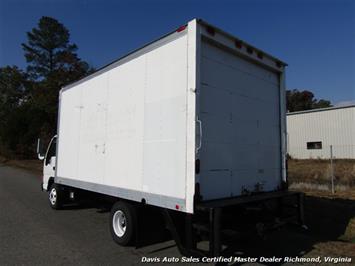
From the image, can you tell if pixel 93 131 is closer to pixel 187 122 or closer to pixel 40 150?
pixel 187 122

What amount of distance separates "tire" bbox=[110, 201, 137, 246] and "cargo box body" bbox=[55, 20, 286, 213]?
0.22 meters

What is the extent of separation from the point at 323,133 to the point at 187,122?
3031 centimetres

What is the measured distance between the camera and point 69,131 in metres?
8.34

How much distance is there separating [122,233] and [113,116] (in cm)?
221

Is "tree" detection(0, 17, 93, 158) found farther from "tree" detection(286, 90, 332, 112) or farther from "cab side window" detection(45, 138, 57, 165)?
"tree" detection(286, 90, 332, 112)

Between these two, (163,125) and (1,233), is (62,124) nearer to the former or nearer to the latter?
(1,233)

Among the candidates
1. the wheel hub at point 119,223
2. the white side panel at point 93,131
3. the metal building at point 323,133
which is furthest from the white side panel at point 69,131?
the metal building at point 323,133

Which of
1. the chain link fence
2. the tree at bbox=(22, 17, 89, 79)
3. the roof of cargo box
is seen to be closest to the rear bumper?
the roof of cargo box

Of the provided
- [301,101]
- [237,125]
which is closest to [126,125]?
[237,125]

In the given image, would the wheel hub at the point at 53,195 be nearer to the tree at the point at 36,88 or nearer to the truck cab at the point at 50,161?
the truck cab at the point at 50,161

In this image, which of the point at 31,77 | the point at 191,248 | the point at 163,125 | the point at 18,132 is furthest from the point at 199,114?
the point at 31,77

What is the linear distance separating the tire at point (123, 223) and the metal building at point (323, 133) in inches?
1040

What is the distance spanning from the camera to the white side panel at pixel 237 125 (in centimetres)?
498

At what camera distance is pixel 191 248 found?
459cm
